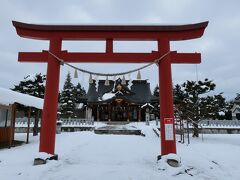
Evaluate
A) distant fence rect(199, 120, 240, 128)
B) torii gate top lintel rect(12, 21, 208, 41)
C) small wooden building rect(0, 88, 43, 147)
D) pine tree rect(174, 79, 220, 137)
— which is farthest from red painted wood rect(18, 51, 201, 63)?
distant fence rect(199, 120, 240, 128)

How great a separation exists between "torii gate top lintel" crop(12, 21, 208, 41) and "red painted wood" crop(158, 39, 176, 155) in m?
0.46

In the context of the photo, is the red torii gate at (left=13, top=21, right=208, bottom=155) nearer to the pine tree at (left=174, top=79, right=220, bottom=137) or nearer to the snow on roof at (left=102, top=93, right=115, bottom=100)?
the pine tree at (left=174, top=79, right=220, bottom=137)

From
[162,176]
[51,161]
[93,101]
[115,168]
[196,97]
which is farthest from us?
[93,101]

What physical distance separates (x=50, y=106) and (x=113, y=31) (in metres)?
3.73

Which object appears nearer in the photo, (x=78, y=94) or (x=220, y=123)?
(x=220, y=123)

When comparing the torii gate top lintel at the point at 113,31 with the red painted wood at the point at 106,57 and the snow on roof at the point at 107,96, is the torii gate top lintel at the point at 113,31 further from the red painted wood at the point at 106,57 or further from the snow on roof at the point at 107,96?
the snow on roof at the point at 107,96

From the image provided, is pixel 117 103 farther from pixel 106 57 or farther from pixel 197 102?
pixel 106 57

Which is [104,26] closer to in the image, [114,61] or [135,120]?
[114,61]

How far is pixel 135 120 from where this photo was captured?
122 feet

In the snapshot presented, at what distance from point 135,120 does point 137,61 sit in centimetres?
2935

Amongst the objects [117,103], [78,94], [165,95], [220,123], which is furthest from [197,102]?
[78,94]

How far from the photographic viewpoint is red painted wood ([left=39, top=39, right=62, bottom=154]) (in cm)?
815

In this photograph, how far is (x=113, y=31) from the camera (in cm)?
870

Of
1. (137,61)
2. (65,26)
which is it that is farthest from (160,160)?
(65,26)
